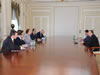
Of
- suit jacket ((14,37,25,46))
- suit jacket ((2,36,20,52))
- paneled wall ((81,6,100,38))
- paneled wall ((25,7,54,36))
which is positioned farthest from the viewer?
paneled wall ((25,7,54,36))

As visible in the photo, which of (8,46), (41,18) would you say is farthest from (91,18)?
(8,46)

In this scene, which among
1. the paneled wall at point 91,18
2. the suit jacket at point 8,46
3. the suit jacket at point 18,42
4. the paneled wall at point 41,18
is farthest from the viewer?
the paneled wall at point 41,18

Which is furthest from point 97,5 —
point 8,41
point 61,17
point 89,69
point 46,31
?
point 89,69

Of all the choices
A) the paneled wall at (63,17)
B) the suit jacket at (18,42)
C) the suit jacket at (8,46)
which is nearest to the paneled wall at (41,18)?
the paneled wall at (63,17)

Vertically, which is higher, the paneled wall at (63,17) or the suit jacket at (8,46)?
the paneled wall at (63,17)

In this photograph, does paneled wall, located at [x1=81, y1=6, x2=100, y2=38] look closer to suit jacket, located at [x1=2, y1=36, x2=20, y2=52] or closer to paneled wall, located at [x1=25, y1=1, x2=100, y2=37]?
paneled wall, located at [x1=25, y1=1, x2=100, y2=37]

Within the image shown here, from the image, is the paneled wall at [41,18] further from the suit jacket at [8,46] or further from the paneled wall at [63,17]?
the suit jacket at [8,46]

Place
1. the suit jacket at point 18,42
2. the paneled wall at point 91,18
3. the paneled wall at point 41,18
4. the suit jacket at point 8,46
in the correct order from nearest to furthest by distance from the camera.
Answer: the suit jacket at point 8,46 < the suit jacket at point 18,42 < the paneled wall at point 91,18 < the paneled wall at point 41,18

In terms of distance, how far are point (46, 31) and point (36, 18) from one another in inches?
42.3

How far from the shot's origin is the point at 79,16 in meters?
10.8

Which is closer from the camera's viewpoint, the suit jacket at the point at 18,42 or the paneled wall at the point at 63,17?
the suit jacket at the point at 18,42

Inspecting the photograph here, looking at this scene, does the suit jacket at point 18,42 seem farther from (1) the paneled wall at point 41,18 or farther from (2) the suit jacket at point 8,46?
(1) the paneled wall at point 41,18

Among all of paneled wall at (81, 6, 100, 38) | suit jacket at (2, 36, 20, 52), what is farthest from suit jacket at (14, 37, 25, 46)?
paneled wall at (81, 6, 100, 38)

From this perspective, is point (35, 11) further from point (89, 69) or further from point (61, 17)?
point (89, 69)
